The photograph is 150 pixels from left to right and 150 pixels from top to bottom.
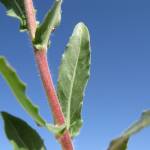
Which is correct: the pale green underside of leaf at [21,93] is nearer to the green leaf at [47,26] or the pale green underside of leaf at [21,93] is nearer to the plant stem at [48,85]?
the plant stem at [48,85]

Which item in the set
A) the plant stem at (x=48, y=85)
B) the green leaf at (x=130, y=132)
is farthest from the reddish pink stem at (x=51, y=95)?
the green leaf at (x=130, y=132)

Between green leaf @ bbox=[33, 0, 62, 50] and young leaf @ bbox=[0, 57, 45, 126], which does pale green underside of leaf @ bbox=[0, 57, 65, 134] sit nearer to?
young leaf @ bbox=[0, 57, 45, 126]

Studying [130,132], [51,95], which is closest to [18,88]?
[51,95]

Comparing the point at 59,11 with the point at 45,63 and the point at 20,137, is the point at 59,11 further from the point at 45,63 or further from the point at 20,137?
the point at 20,137

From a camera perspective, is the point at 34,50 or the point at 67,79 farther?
the point at 67,79

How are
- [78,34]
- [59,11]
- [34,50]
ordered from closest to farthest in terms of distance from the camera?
1. [34,50]
2. [59,11]
3. [78,34]

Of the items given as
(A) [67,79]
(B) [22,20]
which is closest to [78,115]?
(A) [67,79]
